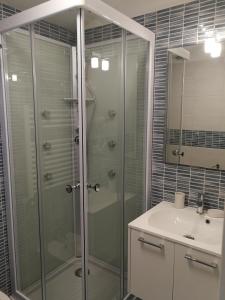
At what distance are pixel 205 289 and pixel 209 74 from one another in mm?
1394

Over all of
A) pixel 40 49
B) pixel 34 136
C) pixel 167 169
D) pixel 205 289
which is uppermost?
pixel 40 49

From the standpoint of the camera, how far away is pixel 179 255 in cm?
147

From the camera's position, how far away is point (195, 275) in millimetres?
1423

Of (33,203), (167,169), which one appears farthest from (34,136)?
(167,169)

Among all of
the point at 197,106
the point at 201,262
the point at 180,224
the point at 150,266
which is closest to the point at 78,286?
the point at 150,266

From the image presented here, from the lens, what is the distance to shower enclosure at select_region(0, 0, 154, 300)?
159 cm

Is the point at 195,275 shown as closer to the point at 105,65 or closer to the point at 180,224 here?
the point at 180,224

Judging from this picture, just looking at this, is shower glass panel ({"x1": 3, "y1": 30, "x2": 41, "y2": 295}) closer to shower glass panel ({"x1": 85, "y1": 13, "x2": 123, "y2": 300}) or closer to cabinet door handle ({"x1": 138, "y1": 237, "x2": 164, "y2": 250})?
shower glass panel ({"x1": 85, "y1": 13, "x2": 123, "y2": 300})

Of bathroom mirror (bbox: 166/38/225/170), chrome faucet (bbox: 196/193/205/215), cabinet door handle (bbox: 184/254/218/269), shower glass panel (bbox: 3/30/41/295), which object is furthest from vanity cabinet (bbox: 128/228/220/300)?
shower glass panel (bbox: 3/30/41/295)

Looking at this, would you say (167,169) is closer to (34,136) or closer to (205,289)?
(205,289)

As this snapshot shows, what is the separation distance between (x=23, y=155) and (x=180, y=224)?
4.34 feet

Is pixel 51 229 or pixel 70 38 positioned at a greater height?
pixel 70 38

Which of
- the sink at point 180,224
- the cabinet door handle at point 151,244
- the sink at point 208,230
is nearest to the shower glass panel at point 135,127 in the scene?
the sink at point 180,224

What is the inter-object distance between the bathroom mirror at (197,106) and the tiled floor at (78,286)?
105 centimetres
